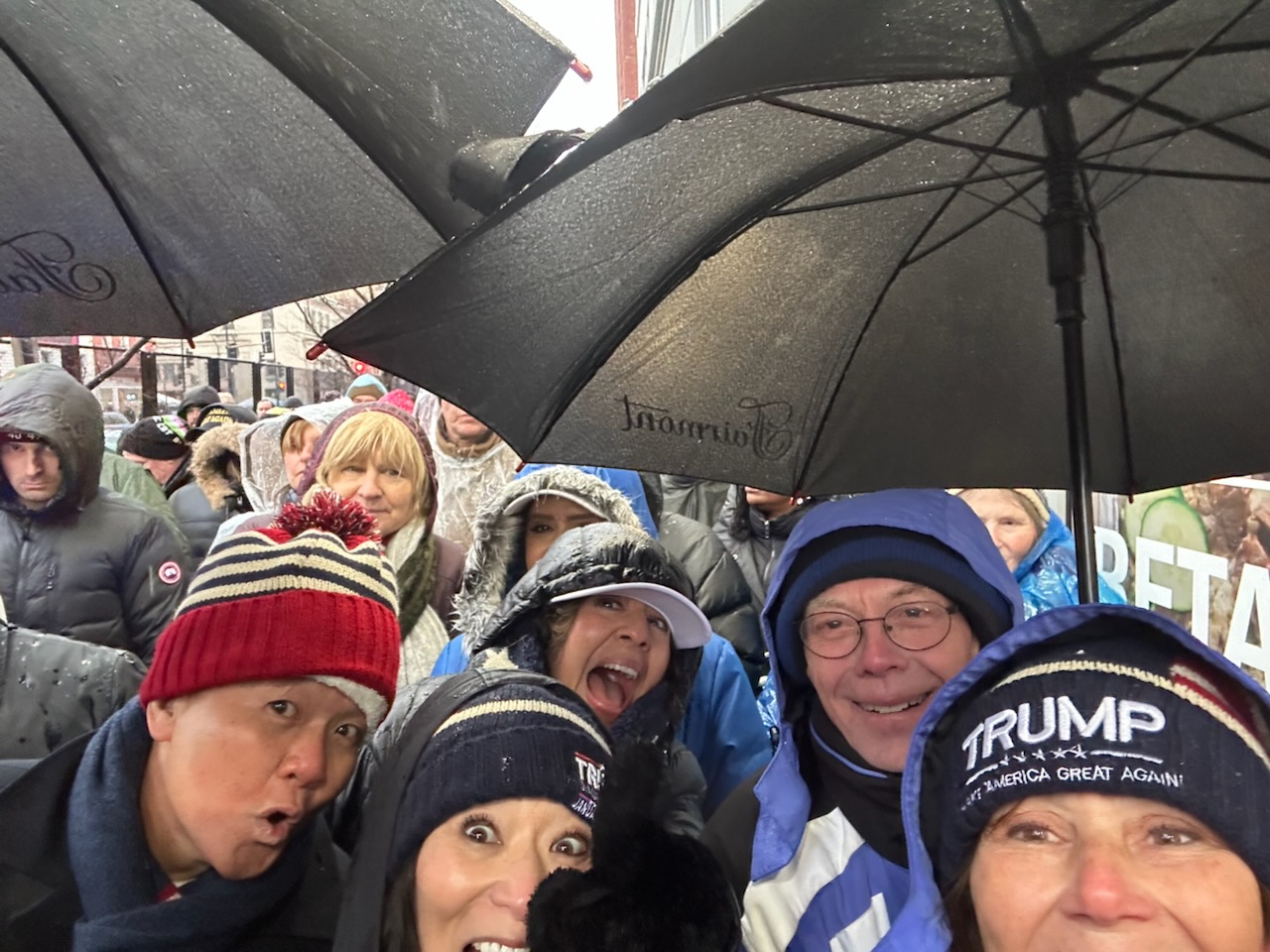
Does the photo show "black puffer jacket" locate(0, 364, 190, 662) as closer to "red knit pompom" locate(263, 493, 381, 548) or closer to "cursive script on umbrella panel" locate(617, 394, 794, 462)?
"red knit pompom" locate(263, 493, 381, 548)

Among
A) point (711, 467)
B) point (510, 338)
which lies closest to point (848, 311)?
point (711, 467)

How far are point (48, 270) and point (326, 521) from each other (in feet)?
2.82

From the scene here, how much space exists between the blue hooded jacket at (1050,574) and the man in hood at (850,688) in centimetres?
132

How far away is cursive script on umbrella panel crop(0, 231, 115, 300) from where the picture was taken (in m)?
1.88

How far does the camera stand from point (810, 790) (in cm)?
178

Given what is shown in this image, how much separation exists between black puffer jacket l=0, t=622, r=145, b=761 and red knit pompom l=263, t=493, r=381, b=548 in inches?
25.6

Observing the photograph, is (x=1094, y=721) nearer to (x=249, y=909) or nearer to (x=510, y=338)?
(x=510, y=338)

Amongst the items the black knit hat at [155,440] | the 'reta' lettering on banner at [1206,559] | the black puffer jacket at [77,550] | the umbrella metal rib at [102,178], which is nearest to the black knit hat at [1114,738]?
the 'reta' lettering on banner at [1206,559]

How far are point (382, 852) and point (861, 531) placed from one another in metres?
1.09

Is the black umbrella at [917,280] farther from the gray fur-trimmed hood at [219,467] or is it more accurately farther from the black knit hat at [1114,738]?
the gray fur-trimmed hood at [219,467]

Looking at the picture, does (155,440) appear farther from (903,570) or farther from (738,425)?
(903,570)

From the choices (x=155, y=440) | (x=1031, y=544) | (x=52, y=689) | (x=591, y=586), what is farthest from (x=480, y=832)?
(x=155, y=440)

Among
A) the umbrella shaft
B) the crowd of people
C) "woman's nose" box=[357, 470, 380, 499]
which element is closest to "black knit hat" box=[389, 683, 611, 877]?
the crowd of people

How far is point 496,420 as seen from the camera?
171 cm
